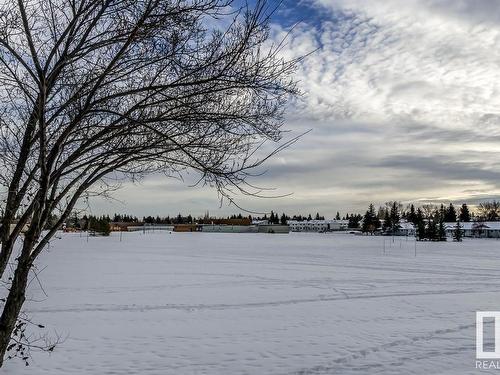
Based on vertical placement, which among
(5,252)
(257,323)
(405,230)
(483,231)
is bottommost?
(257,323)

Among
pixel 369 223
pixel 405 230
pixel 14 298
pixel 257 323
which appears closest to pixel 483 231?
pixel 405 230

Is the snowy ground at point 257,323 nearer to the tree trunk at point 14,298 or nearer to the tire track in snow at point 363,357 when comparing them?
the tire track in snow at point 363,357

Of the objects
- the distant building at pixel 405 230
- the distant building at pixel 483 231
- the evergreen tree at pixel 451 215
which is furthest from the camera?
the evergreen tree at pixel 451 215

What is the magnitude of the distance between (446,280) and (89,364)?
18.7 m

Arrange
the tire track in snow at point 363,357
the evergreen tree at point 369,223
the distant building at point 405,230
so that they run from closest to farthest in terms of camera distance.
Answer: the tire track in snow at point 363,357 < the distant building at point 405,230 < the evergreen tree at point 369,223

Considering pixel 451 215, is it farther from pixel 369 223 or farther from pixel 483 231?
pixel 483 231

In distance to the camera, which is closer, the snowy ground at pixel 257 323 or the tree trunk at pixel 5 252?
the tree trunk at pixel 5 252

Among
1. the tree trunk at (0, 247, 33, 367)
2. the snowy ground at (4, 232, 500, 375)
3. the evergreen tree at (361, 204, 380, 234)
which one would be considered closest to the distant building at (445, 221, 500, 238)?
the evergreen tree at (361, 204, 380, 234)

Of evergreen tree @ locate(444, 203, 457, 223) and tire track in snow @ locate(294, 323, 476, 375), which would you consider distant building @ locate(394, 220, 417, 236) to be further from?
tire track in snow @ locate(294, 323, 476, 375)

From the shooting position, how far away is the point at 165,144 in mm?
5195

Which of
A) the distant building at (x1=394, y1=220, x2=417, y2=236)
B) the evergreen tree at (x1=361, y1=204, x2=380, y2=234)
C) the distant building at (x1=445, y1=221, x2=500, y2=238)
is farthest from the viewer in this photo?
the evergreen tree at (x1=361, y1=204, x2=380, y2=234)

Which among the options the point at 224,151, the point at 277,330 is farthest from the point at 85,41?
the point at 277,330

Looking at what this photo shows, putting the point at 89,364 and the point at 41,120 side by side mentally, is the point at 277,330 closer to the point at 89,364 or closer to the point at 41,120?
the point at 89,364

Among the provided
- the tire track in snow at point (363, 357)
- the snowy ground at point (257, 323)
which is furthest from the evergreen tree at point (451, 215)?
the tire track in snow at point (363, 357)
